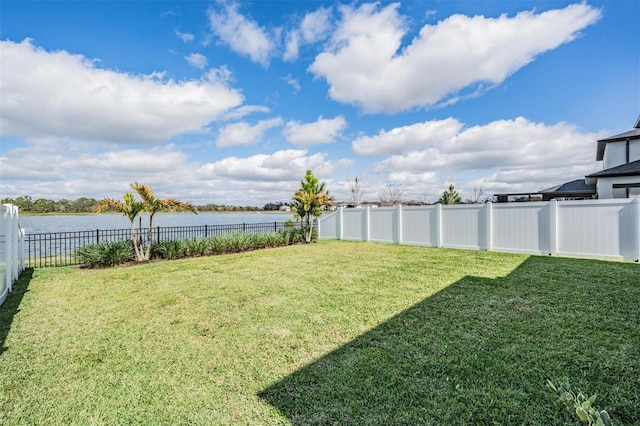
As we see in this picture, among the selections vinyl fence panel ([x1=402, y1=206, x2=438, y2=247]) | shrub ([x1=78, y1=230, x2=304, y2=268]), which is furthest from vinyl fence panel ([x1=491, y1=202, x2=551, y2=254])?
shrub ([x1=78, y1=230, x2=304, y2=268])

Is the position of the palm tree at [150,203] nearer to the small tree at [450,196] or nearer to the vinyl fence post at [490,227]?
the vinyl fence post at [490,227]

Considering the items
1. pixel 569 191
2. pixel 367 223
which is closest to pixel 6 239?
pixel 367 223

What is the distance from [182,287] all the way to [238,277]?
1.13m

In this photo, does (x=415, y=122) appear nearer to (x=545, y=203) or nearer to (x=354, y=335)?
(x=545, y=203)

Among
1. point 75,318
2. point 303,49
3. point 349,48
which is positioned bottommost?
point 75,318

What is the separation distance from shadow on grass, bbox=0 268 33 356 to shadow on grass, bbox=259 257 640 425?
3445mm

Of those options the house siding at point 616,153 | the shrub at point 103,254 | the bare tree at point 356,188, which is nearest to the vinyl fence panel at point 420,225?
the shrub at point 103,254

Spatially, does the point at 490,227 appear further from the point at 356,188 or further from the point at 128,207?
the point at 356,188

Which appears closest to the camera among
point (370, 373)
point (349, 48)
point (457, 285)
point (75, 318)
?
point (370, 373)

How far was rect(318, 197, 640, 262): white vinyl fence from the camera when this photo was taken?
6.93 m

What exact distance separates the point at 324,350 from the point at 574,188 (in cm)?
2127

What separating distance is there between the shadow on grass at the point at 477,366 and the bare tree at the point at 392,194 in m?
24.0

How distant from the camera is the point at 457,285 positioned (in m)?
5.23

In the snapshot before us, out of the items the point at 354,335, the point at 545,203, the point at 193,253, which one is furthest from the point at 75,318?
the point at 545,203
